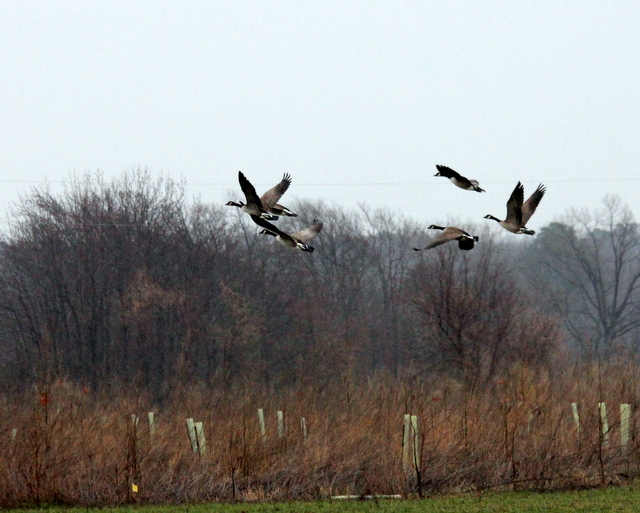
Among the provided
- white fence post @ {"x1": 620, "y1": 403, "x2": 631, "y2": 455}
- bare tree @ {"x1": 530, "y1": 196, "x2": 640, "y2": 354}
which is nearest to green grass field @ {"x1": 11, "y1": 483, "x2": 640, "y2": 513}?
white fence post @ {"x1": 620, "y1": 403, "x2": 631, "y2": 455}

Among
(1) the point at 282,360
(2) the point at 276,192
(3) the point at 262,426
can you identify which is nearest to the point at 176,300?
(1) the point at 282,360

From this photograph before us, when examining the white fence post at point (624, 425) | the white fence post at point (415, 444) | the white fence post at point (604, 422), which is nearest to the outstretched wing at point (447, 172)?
the white fence post at point (415, 444)

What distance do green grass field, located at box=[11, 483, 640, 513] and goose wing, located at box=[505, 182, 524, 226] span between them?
38.2ft

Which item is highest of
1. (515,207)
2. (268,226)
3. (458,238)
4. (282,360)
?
(515,207)

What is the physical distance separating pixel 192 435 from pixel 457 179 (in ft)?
52.2

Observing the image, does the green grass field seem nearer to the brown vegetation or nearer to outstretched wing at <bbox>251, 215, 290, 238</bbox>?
the brown vegetation

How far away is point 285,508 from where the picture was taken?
66.1ft

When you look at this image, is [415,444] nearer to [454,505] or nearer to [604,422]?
[454,505]

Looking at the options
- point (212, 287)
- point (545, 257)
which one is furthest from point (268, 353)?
point (545, 257)

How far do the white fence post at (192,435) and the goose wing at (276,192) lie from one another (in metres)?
12.6

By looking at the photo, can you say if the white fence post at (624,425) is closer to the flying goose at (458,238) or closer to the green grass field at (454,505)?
the green grass field at (454,505)

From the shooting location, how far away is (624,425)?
2566cm

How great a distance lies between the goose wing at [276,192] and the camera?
10341 mm

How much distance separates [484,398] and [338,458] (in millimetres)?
7011
